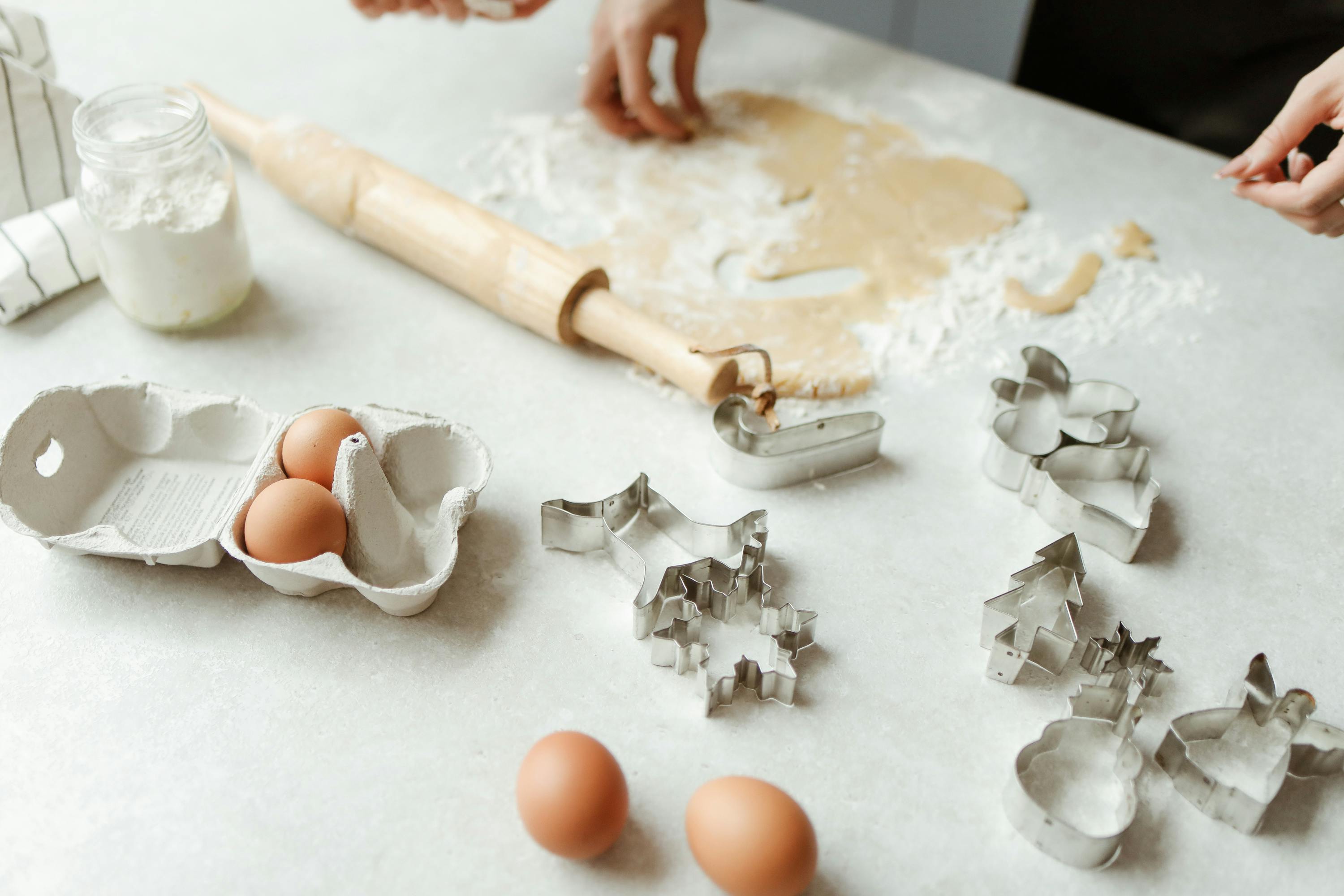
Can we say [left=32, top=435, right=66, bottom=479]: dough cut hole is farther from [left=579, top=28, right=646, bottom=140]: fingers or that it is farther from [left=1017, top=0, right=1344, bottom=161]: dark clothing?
[left=1017, top=0, right=1344, bottom=161]: dark clothing

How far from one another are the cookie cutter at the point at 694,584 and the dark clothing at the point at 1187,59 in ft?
4.11

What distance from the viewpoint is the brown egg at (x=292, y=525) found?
96 cm

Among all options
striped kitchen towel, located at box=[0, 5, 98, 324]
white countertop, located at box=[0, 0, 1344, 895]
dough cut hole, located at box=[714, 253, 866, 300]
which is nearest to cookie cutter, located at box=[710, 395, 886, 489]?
white countertop, located at box=[0, 0, 1344, 895]

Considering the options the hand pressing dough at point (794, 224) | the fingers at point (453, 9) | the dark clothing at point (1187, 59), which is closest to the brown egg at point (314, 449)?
the hand pressing dough at point (794, 224)

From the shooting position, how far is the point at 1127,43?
5.89 ft

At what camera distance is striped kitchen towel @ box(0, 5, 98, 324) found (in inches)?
51.7

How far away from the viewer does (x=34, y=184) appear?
4.61ft

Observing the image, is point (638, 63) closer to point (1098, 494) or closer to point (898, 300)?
point (898, 300)

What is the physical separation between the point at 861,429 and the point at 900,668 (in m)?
0.31

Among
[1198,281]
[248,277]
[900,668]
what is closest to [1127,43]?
[1198,281]

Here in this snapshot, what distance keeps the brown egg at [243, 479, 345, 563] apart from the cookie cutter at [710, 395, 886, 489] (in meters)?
0.43

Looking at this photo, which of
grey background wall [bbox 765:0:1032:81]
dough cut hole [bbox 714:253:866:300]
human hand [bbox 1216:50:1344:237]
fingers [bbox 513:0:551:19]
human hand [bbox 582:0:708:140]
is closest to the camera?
human hand [bbox 1216:50:1344:237]

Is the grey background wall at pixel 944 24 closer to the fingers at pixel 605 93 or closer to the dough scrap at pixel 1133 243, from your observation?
the dough scrap at pixel 1133 243

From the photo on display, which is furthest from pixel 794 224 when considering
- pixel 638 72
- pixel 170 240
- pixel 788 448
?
pixel 170 240
